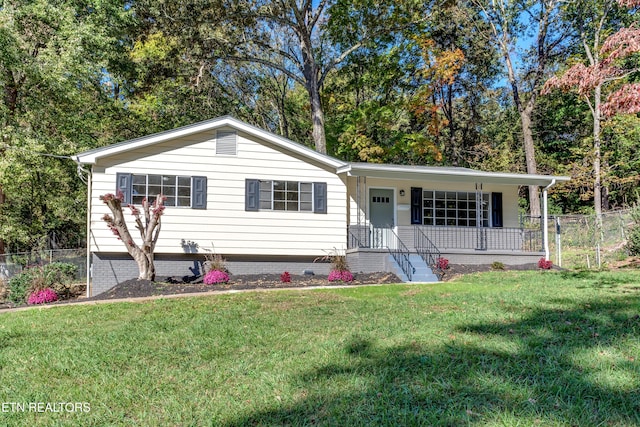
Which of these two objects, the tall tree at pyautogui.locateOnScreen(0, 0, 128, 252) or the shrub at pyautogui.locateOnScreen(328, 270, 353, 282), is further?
the tall tree at pyautogui.locateOnScreen(0, 0, 128, 252)

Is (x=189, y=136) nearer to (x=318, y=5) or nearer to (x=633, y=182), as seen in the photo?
(x=318, y=5)

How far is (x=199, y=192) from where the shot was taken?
41.2 feet

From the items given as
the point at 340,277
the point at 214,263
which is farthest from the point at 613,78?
the point at 214,263

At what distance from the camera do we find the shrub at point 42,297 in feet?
32.3

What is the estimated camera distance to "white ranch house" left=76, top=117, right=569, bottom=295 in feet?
40.0

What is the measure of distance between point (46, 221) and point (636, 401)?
22.1 m

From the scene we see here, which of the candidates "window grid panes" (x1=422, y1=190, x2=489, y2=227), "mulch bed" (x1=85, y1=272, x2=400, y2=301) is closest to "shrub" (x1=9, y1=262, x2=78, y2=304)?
"mulch bed" (x1=85, y1=272, x2=400, y2=301)

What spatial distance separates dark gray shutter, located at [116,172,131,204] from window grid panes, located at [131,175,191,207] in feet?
0.42

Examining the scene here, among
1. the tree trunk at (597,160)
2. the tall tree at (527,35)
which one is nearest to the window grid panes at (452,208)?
the tall tree at (527,35)

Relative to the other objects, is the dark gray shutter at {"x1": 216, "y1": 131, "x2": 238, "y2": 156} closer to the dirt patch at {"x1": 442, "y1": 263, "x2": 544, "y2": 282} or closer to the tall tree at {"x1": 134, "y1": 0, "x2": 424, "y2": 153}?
the tall tree at {"x1": 134, "y1": 0, "x2": 424, "y2": 153}

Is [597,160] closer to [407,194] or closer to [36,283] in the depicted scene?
[407,194]

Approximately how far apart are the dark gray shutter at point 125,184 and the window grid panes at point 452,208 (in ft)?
29.0

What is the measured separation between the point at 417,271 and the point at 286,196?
4.10 meters

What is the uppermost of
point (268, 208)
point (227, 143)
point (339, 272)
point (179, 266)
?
point (227, 143)
